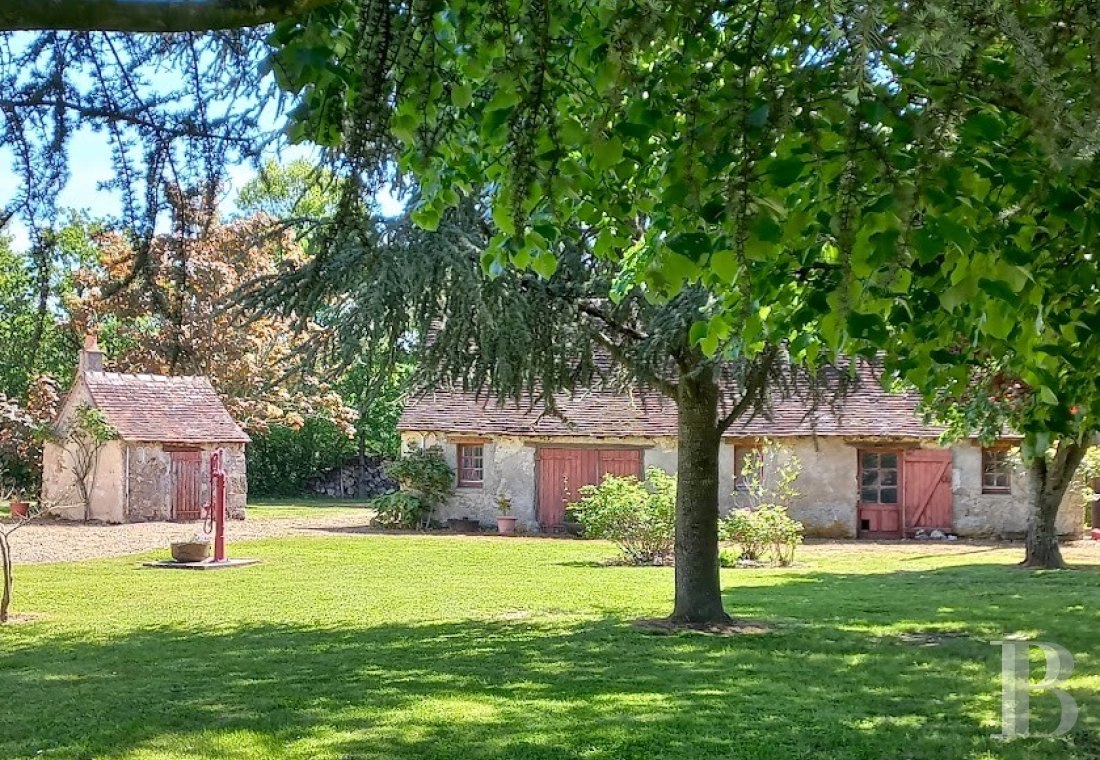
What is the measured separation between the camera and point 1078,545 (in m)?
24.7

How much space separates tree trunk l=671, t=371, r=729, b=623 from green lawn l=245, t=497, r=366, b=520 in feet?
67.3

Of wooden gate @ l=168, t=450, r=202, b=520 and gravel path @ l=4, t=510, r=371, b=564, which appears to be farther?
wooden gate @ l=168, t=450, r=202, b=520

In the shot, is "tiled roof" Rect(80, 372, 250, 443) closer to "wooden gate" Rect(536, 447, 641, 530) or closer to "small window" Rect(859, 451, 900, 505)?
"wooden gate" Rect(536, 447, 641, 530)

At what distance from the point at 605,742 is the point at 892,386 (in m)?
2.81

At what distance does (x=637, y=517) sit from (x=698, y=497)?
8.28 meters

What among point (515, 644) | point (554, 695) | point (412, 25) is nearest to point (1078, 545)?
point (515, 644)

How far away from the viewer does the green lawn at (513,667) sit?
7.10m

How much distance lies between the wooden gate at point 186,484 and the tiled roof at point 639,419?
17.0ft

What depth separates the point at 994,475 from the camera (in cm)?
2616

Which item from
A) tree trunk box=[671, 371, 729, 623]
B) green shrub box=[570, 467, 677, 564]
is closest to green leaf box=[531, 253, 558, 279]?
tree trunk box=[671, 371, 729, 623]

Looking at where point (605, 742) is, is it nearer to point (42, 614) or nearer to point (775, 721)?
point (775, 721)

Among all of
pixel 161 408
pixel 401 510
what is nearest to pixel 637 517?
pixel 401 510

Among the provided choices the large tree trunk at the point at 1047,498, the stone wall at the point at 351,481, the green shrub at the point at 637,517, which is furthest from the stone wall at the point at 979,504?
the stone wall at the point at 351,481

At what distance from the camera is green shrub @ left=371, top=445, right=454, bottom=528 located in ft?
91.5
